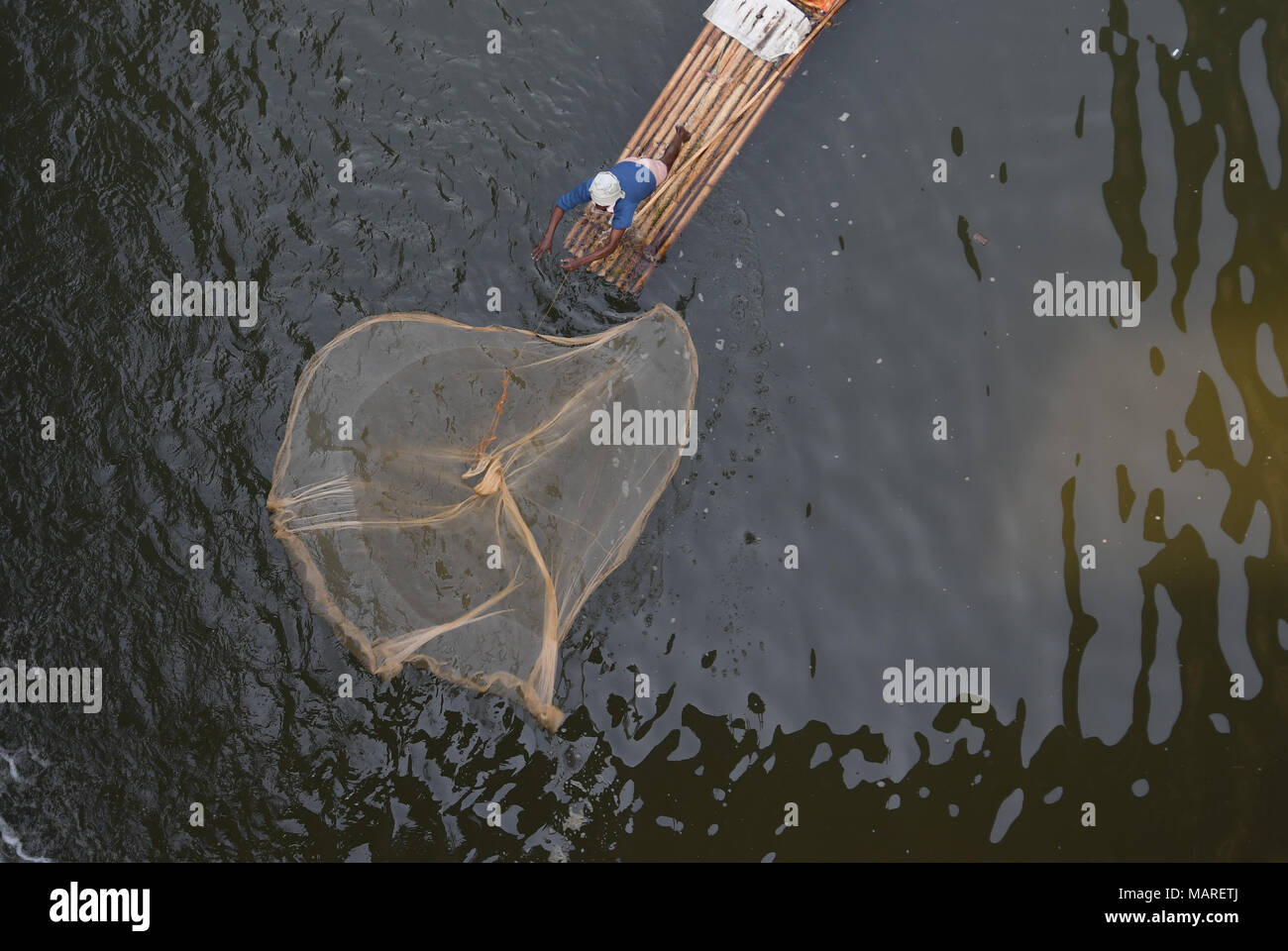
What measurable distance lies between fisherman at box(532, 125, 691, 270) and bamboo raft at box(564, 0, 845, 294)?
0.20m

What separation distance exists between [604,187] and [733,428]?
2.05 meters

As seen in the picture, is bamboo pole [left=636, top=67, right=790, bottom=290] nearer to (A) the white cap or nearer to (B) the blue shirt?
(B) the blue shirt

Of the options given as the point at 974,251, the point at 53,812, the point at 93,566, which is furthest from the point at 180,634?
the point at 974,251

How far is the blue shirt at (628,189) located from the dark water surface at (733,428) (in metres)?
0.70

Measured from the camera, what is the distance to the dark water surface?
7.35m

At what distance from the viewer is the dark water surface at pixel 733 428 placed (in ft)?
24.1

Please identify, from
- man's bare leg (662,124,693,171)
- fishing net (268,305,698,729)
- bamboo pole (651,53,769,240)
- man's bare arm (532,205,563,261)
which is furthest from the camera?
bamboo pole (651,53,769,240)

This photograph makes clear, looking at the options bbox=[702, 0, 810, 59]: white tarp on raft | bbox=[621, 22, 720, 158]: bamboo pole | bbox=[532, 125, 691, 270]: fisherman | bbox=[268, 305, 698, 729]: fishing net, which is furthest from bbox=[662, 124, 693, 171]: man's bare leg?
bbox=[268, 305, 698, 729]: fishing net

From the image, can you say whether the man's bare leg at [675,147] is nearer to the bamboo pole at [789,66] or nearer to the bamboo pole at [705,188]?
the bamboo pole at [789,66]

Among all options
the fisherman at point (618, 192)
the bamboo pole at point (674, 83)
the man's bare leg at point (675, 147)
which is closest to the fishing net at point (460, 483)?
the fisherman at point (618, 192)

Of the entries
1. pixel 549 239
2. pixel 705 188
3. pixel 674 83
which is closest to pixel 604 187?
pixel 549 239

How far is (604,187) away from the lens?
267 inches

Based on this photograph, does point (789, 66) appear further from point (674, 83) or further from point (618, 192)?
point (618, 192)

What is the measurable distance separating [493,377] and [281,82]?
3098 mm
